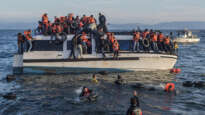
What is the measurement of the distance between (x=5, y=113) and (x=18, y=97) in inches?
100

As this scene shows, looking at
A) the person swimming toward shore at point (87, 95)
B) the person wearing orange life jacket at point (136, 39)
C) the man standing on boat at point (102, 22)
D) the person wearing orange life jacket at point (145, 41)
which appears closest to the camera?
the person swimming toward shore at point (87, 95)

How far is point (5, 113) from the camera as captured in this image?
12.7 m

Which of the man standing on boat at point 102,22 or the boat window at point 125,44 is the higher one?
the man standing on boat at point 102,22

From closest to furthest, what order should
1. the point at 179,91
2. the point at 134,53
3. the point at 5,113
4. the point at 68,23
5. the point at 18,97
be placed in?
the point at 5,113, the point at 18,97, the point at 179,91, the point at 134,53, the point at 68,23

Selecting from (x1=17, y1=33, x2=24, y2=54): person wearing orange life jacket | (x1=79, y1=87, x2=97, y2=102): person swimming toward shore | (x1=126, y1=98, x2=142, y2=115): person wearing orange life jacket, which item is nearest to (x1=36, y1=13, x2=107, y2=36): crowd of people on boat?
(x1=17, y1=33, x2=24, y2=54): person wearing orange life jacket

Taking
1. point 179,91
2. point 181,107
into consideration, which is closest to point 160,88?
point 179,91

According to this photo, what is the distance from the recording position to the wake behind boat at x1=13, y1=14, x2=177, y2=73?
62.8 feet

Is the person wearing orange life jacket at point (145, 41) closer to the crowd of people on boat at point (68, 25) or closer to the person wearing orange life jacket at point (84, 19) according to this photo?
the crowd of people on boat at point (68, 25)

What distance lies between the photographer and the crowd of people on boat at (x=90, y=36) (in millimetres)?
19375

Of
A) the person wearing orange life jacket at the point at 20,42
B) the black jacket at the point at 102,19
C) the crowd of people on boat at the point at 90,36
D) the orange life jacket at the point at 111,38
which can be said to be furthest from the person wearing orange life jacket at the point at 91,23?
the person wearing orange life jacket at the point at 20,42

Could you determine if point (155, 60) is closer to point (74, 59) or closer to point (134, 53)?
point (134, 53)

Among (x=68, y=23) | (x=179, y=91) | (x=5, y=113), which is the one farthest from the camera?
(x=68, y=23)

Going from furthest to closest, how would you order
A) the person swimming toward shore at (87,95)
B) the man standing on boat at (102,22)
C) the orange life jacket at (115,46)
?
the man standing on boat at (102,22)
the orange life jacket at (115,46)
the person swimming toward shore at (87,95)

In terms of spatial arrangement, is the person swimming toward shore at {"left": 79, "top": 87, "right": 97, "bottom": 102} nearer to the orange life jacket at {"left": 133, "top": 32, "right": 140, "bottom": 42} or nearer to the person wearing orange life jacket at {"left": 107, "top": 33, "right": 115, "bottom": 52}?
the person wearing orange life jacket at {"left": 107, "top": 33, "right": 115, "bottom": 52}
